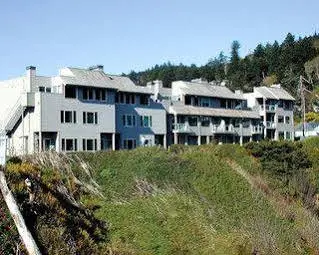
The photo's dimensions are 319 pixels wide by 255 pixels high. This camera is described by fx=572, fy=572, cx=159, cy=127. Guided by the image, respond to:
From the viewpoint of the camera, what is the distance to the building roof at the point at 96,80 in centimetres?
4831

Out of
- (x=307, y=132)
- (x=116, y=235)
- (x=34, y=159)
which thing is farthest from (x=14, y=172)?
(x=307, y=132)

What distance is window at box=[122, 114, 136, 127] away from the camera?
2127 inches

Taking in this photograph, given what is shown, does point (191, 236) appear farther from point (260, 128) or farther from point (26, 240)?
point (260, 128)

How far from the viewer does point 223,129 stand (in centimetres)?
6506

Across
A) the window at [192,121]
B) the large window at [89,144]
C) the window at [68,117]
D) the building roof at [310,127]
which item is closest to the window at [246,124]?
the window at [192,121]

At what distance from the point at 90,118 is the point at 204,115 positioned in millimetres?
17763

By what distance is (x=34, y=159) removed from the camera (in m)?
22.7

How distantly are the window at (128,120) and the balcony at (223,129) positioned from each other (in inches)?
497

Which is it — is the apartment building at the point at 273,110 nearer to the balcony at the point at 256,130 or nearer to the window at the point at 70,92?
the balcony at the point at 256,130

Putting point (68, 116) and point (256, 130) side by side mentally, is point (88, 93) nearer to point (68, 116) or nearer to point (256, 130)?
point (68, 116)

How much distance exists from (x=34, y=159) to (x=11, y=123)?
25.5 metres

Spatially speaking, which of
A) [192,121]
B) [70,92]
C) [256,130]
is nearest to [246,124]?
[256,130]

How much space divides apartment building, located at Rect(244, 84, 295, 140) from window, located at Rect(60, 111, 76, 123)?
106 ft

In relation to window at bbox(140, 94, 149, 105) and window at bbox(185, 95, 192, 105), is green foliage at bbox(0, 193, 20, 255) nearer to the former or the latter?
window at bbox(140, 94, 149, 105)
